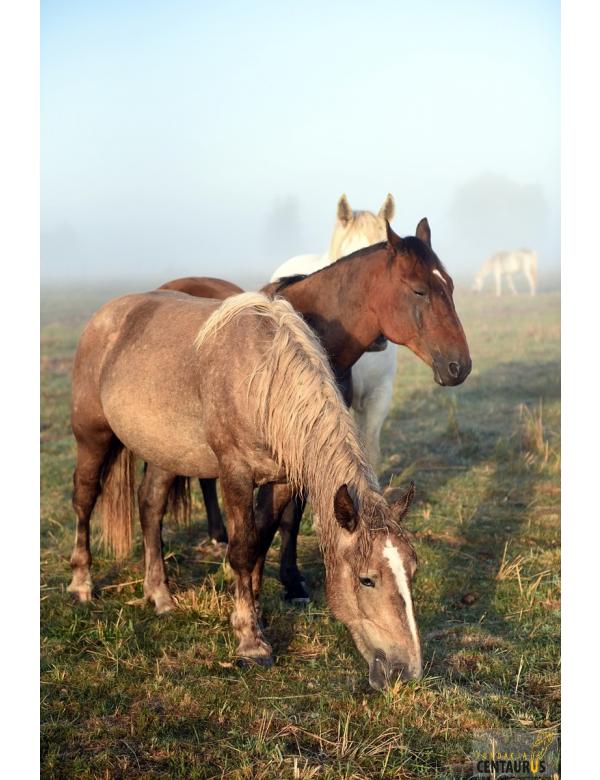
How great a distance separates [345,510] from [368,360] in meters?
2.58

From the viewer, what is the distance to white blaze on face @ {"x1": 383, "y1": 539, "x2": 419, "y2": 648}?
3.05 m

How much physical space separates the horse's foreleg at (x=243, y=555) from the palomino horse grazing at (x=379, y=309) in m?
0.50

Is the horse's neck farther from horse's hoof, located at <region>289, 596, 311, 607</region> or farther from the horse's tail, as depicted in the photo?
the horse's tail

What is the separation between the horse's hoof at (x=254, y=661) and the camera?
377 cm

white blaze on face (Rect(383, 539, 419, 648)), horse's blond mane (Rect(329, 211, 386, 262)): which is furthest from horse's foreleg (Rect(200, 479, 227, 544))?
white blaze on face (Rect(383, 539, 419, 648))

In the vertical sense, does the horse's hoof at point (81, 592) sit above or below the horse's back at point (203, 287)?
below

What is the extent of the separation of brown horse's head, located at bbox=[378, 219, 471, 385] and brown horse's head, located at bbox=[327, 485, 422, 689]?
0.97 m

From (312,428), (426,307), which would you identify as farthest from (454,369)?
(312,428)

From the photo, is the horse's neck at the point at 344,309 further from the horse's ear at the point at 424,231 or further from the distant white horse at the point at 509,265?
the distant white horse at the point at 509,265

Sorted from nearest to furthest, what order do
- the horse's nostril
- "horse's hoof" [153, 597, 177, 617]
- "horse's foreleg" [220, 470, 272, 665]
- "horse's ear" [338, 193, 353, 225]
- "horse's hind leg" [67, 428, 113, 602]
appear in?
1. "horse's foreleg" [220, 470, 272, 665]
2. the horse's nostril
3. "horse's hoof" [153, 597, 177, 617]
4. "horse's hind leg" [67, 428, 113, 602]
5. "horse's ear" [338, 193, 353, 225]

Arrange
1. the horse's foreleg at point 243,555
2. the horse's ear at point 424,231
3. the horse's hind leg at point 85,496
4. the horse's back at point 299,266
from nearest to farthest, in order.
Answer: the horse's foreleg at point 243,555
the horse's ear at point 424,231
the horse's hind leg at point 85,496
the horse's back at point 299,266

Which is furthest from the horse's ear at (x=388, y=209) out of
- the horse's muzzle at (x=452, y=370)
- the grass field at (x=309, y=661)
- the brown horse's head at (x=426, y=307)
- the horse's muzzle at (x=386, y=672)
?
the horse's muzzle at (x=386, y=672)
